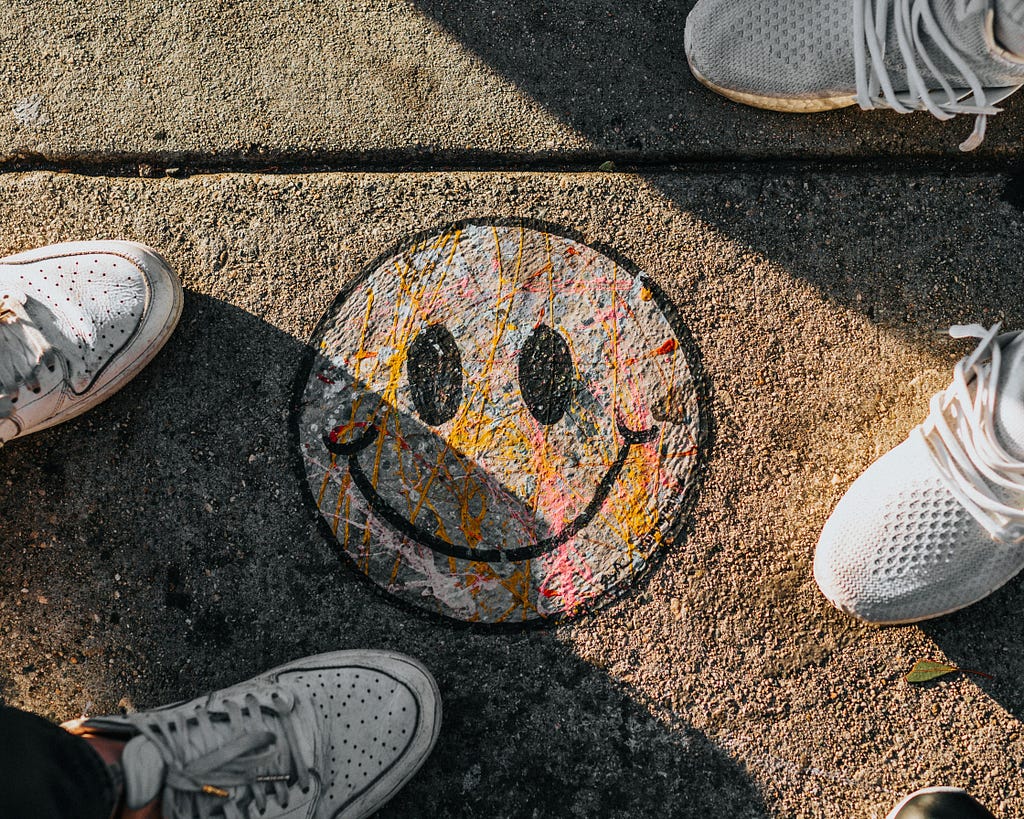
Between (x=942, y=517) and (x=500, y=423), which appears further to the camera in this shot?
(x=500, y=423)

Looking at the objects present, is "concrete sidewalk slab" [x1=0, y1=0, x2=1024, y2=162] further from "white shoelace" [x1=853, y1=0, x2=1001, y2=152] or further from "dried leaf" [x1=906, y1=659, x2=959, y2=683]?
"dried leaf" [x1=906, y1=659, x2=959, y2=683]

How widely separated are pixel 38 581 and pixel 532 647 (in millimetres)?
1149

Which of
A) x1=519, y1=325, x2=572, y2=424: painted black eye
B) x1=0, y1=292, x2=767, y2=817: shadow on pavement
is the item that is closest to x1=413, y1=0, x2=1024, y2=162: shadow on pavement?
x1=519, y1=325, x2=572, y2=424: painted black eye

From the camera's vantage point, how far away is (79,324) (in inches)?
65.0

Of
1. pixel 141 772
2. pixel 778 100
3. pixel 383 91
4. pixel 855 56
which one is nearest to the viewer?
pixel 141 772

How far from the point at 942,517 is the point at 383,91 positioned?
162cm

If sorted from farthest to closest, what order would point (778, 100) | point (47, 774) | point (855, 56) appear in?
1. point (778, 100)
2. point (855, 56)
3. point (47, 774)

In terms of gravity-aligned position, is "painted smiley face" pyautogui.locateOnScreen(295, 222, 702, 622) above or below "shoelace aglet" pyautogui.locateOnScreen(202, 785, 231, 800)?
above

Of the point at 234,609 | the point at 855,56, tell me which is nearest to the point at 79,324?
the point at 234,609

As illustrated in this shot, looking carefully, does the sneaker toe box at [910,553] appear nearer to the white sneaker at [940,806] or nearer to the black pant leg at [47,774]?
the white sneaker at [940,806]

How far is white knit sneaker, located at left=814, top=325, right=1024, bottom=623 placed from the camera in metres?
1.43

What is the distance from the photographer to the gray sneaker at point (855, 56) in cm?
150

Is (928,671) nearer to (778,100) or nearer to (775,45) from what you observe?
(778,100)

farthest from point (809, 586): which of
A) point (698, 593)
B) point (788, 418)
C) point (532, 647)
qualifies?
point (532, 647)
